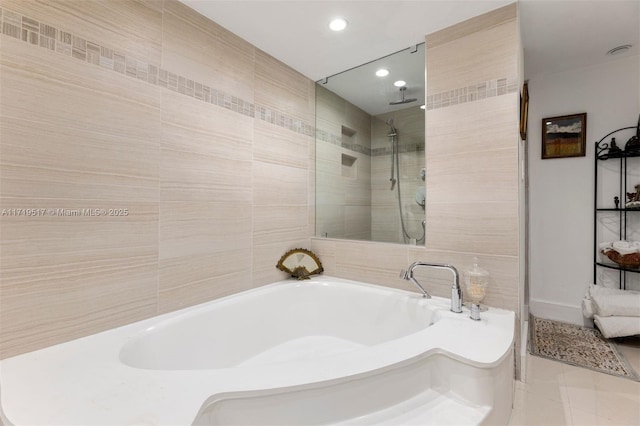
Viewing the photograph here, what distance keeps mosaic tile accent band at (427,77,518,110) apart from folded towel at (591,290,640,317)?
1.88 m

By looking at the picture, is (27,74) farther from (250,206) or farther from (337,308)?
(337,308)

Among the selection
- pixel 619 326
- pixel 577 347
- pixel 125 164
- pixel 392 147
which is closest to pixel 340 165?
pixel 392 147

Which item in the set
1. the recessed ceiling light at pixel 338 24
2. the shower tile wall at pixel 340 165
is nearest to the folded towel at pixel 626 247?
the shower tile wall at pixel 340 165

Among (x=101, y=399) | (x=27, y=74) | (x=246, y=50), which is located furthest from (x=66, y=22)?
(x=101, y=399)

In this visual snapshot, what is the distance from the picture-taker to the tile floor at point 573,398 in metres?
1.48

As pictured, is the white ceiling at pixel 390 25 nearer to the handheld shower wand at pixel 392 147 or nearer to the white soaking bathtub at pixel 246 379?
the handheld shower wand at pixel 392 147

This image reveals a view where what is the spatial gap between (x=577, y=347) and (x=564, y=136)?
1.81m

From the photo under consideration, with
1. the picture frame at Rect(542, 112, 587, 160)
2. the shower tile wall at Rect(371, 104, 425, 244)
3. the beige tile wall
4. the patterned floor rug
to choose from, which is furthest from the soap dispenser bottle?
the picture frame at Rect(542, 112, 587, 160)

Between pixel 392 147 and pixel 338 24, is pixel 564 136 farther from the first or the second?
pixel 338 24

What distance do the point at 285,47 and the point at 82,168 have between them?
5.01 ft

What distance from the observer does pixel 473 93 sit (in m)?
1.77

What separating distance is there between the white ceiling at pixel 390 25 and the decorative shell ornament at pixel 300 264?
5.04ft

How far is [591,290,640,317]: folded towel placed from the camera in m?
2.15

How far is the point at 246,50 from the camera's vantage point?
79.7 inches
